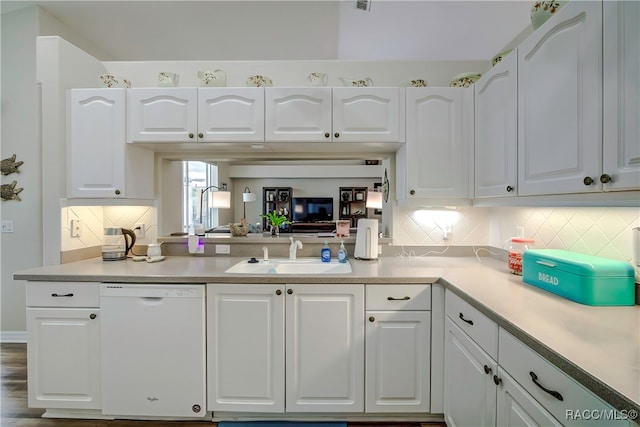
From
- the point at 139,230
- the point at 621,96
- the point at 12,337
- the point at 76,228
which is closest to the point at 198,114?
the point at 139,230

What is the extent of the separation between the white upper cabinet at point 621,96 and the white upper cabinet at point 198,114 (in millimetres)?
1738

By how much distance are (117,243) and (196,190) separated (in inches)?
28.4

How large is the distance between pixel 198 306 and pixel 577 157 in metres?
1.98

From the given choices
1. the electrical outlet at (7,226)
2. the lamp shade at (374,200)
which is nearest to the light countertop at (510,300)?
the lamp shade at (374,200)

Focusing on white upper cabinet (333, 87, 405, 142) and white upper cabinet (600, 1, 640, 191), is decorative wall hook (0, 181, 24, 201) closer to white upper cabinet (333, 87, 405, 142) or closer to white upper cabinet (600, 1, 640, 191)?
white upper cabinet (333, 87, 405, 142)

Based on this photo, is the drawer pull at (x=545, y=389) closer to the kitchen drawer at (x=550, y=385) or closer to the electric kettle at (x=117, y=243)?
the kitchen drawer at (x=550, y=385)

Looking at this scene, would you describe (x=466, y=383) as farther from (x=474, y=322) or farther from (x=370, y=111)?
(x=370, y=111)

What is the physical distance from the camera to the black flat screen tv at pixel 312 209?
2457 mm

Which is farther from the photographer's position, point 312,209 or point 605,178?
point 312,209

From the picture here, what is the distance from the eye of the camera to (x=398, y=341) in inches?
66.4

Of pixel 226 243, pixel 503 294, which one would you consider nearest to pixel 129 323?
pixel 226 243

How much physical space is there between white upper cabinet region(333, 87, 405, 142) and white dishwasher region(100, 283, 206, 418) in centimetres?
144

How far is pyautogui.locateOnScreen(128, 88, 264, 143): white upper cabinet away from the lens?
1.99m

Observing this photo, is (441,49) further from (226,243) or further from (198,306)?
(198,306)
